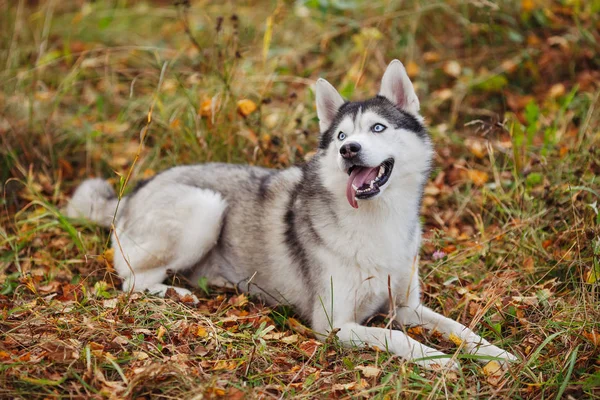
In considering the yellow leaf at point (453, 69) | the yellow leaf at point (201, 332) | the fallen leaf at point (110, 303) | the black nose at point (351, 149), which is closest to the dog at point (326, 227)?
the black nose at point (351, 149)

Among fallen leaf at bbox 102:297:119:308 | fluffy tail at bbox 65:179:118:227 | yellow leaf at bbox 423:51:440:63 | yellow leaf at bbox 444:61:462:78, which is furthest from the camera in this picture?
yellow leaf at bbox 423:51:440:63

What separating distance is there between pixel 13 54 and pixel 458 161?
16.8 ft

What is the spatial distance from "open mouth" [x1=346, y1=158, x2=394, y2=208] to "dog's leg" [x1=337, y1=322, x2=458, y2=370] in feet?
2.69

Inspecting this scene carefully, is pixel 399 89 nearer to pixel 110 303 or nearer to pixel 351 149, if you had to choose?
pixel 351 149

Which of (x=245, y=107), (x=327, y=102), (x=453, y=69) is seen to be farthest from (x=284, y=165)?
(x=453, y=69)

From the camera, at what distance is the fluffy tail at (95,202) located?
16.6 feet

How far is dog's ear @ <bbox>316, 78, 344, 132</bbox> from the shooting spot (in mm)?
4129

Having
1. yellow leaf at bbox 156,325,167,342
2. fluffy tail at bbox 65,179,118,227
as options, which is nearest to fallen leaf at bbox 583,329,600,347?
yellow leaf at bbox 156,325,167,342

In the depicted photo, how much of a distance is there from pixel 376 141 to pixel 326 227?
0.70 m

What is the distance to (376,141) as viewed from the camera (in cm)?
371

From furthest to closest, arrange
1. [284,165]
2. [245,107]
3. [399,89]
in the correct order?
1. [284,165]
2. [245,107]
3. [399,89]

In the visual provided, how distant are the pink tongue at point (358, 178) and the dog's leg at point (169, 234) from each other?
4.04 ft

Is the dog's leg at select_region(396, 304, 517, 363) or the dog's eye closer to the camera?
the dog's leg at select_region(396, 304, 517, 363)

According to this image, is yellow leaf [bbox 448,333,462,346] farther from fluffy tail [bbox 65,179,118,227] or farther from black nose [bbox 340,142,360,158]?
fluffy tail [bbox 65,179,118,227]
